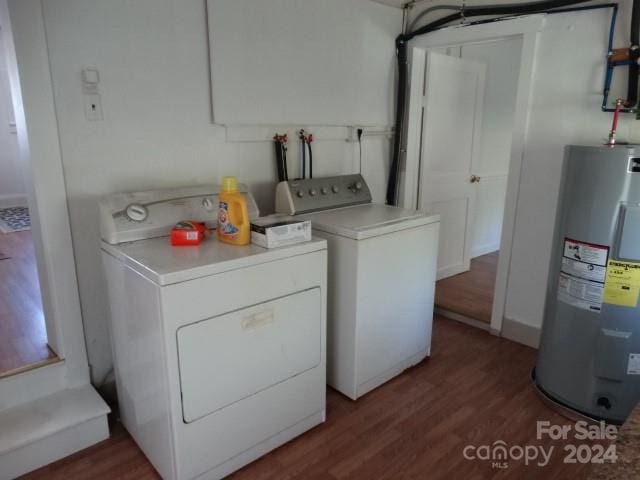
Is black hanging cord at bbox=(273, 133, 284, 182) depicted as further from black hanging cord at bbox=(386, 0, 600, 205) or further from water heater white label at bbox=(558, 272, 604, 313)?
water heater white label at bbox=(558, 272, 604, 313)

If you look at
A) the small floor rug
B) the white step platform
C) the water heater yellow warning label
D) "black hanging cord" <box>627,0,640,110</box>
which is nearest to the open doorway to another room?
the small floor rug

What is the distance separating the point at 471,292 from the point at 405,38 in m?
2.01

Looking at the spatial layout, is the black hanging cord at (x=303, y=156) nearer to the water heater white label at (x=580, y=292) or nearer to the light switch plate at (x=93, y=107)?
the light switch plate at (x=93, y=107)

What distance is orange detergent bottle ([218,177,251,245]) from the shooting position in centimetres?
178

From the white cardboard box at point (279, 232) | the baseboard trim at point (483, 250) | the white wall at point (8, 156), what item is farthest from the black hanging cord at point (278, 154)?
the white wall at point (8, 156)

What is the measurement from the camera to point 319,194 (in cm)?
254

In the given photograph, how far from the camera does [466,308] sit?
10.7 feet

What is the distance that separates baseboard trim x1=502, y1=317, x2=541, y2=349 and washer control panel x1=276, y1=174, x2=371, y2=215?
123 centimetres

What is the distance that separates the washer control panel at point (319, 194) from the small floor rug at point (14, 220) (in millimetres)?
3495

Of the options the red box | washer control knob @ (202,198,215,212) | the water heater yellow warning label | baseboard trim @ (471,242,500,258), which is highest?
washer control knob @ (202,198,215,212)

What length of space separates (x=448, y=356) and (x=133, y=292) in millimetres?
1914

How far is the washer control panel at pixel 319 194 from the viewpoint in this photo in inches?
94.8

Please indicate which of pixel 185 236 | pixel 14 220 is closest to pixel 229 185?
pixel 185 236

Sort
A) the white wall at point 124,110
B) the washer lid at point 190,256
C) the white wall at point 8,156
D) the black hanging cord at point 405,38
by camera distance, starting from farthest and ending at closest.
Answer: the white wall at point 8,156
the black hanging cord at point 405,38
the white wall at point 124,110
the washer lid at point 190,256
